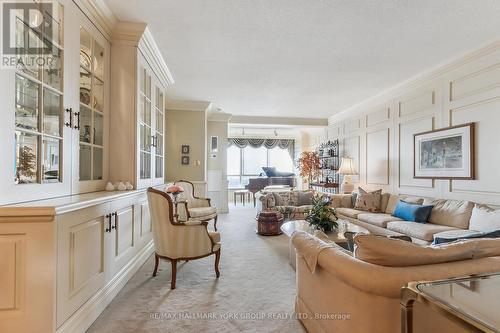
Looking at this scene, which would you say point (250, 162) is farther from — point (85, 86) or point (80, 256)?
point (80, 256)

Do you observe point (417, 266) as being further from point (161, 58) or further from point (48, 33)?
point (161, 58)

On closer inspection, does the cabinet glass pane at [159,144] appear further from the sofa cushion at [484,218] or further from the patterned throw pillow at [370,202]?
the sofa cushion at [484,218]

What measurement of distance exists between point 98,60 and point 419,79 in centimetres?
476

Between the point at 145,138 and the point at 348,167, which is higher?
the point at 145,138

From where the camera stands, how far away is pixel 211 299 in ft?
8.11

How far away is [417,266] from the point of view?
4.54 ft

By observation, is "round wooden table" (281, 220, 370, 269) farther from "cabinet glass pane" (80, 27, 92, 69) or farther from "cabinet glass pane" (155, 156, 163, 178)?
"cabinet glass pane" (80, 27, 92, 69)

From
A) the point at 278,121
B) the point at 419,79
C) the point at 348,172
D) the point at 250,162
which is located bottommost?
the point at 348,172

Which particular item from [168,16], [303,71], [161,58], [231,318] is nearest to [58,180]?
[231,318]

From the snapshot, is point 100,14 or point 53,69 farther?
point 100,14

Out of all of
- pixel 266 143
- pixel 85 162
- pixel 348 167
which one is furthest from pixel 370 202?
pixel 266 143

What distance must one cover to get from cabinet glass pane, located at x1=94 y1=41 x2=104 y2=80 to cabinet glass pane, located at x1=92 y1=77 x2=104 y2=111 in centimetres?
8

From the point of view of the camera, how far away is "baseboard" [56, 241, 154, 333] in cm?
180

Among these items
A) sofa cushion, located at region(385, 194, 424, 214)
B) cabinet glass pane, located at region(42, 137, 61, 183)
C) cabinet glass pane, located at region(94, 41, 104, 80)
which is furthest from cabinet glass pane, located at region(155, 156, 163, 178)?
sofa cushion, located at region(385, 194, 424, 214)
